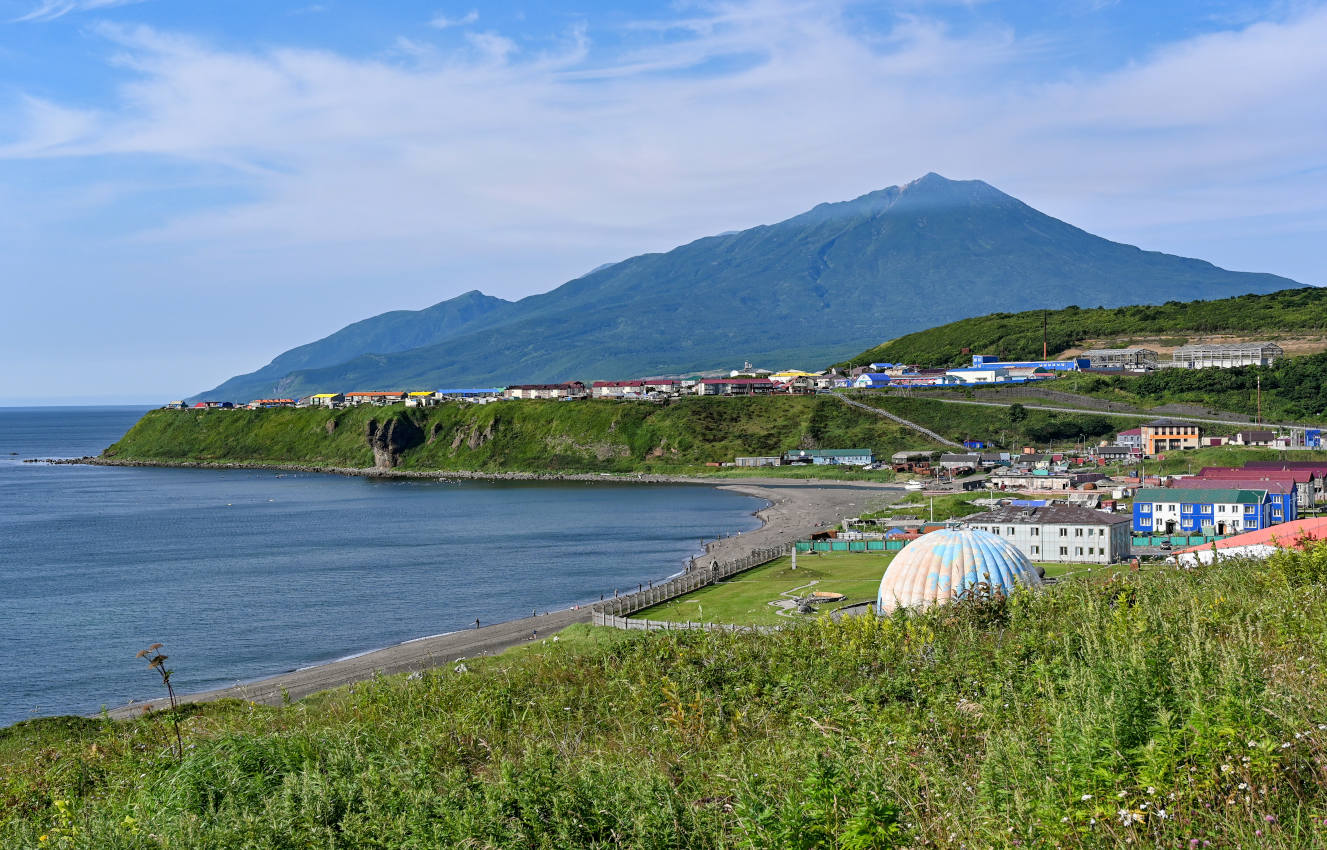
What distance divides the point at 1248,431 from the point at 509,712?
10150 centimetres

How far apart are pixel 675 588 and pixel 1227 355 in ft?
359

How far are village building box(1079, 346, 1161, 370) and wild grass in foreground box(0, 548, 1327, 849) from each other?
5226 inches

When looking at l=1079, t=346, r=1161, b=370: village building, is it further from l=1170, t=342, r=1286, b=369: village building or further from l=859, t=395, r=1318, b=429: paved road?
l=859, t=395, r=1318, b=429: paved road

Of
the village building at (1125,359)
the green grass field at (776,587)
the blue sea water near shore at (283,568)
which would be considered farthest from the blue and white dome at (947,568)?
the village building at (1125,359)

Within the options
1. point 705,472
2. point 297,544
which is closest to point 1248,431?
point 705,472

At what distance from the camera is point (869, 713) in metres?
12.3

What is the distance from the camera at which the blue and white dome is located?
28062 millimetres

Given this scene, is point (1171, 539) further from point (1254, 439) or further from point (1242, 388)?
point (1242, 388)

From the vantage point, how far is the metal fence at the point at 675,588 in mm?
45188

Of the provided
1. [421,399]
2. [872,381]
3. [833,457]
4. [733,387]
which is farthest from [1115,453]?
[421,399]

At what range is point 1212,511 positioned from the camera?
2409 inches

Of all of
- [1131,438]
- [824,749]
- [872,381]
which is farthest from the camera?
[872,381]

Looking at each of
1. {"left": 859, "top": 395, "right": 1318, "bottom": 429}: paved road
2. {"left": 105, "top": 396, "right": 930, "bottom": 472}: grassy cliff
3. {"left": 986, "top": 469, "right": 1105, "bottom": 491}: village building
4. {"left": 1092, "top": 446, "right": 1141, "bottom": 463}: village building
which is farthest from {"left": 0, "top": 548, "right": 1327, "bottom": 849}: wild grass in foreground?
{"left": 105, "top": 396, "right": 930, "bottom": 472}: grassy cliff

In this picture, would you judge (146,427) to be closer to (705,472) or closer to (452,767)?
(705,472)
